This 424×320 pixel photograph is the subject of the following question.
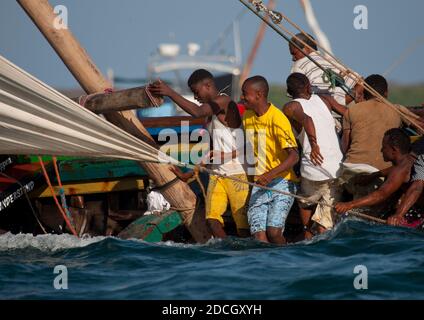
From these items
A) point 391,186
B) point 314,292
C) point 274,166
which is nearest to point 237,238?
point 274,166

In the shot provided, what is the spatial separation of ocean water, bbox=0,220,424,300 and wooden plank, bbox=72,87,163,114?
141cm

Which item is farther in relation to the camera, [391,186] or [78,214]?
[78,214]

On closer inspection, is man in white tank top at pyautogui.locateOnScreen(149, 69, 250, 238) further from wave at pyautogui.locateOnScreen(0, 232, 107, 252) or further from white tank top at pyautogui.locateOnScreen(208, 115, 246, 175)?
wave at pyautogui.locateOnScreen(0, 232, 107, 252)

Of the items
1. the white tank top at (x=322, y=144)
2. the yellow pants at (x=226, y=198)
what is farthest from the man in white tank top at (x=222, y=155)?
the white tank top at (x=322, y=144)

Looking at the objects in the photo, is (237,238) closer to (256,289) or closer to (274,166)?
(274,166)

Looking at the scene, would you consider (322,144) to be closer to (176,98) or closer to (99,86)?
(176,98)

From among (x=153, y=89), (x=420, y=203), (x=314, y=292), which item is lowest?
(x=314, y=292)

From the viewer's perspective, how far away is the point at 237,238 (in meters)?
10.5

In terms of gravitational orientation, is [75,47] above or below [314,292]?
above

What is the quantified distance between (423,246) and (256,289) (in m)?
2.10

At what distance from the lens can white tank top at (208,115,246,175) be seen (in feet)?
34.3

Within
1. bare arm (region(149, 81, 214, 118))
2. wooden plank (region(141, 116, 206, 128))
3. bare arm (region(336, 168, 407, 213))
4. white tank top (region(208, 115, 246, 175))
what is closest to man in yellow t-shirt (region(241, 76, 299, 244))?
white tank top (region(208, 115, 246, 175))

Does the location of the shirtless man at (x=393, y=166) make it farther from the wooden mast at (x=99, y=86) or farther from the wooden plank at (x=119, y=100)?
the wooden plank at (x=119, y=100)

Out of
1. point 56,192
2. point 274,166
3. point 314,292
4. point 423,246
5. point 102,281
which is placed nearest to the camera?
point 314,292
